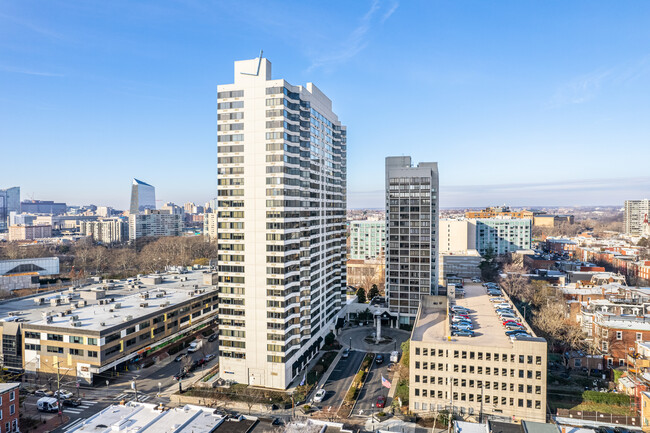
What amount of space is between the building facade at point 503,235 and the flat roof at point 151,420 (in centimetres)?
14252

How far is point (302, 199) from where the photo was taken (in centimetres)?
6225

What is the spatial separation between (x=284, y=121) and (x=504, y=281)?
8173 centimetres

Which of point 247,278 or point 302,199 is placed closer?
point 247,278

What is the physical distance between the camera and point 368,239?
165 meters

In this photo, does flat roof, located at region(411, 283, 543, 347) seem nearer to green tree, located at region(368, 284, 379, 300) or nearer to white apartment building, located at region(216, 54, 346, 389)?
white apartment building, located at region(216, 54, 346, 389)

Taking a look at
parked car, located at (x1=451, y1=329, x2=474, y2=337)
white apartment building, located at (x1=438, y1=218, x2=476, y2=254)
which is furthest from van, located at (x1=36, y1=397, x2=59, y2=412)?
white apartment building, located at (x1=438, y1=218, x2=476, y2=254)

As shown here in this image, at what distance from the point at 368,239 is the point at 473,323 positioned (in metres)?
103

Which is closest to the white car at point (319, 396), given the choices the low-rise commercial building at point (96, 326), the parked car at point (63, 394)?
the low-rise commercial building at point (96, 326)

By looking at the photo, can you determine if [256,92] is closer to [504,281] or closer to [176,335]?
[176,335]

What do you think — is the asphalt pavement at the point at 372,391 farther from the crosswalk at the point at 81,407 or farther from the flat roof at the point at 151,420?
the crosswalk at the point at 81,407

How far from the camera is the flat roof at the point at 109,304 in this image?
64.2 m

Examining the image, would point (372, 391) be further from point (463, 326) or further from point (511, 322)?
point (511, 322)

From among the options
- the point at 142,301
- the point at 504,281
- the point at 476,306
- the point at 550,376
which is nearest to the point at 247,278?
the point at 142,301

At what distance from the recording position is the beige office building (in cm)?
4869
